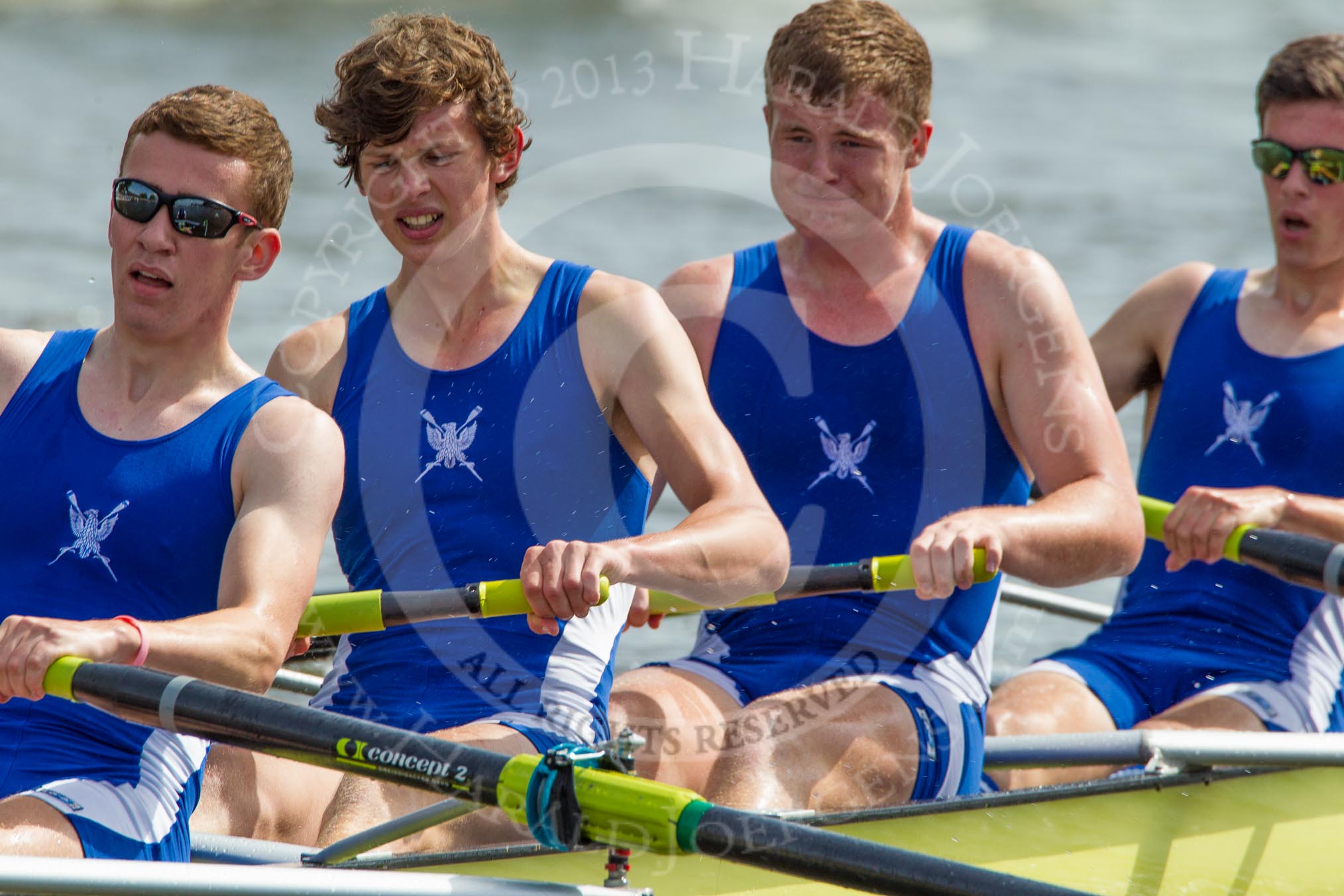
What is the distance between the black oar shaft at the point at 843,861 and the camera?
6.14ft

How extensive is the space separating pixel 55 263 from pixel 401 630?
8612mm

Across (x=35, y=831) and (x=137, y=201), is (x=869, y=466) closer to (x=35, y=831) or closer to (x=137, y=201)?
(x=137, y=201)

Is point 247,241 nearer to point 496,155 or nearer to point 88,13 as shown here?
point 496,155

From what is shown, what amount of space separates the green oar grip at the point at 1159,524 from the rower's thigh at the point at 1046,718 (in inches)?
14.8

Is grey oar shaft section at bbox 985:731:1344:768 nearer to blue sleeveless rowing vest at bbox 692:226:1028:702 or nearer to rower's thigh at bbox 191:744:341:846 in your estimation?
blue sleeveless rowing vest at bbox 692:226:1028:702

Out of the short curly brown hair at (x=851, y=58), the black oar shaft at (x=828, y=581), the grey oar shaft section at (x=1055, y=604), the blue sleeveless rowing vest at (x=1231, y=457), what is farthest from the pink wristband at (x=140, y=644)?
the grey oar shaft section at (x=1055, y=604)

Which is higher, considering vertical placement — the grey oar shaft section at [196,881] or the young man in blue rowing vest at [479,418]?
the young man in blue rowing vest at [479,418]

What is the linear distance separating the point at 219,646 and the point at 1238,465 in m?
2.55

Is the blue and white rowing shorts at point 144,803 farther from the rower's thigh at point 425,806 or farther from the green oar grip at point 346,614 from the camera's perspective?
the green oar grip at point 346,614

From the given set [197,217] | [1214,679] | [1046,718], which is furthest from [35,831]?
[1214,679]

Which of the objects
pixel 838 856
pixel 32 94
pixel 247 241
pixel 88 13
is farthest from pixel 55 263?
pixel 838 856

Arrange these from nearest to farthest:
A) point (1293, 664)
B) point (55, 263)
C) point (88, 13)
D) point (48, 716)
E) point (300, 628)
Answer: point (48, 716) < point (300, 628) < point (1293, 664) < point (55, 263) < point (88, 13)

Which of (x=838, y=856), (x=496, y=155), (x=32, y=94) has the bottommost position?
(x=838, y=856)

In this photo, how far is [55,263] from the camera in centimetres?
1070
